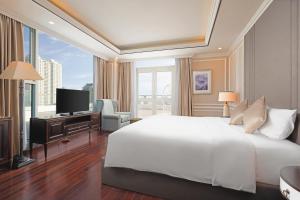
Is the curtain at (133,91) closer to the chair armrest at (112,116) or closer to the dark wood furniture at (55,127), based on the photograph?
the chair armrest at (112,116)

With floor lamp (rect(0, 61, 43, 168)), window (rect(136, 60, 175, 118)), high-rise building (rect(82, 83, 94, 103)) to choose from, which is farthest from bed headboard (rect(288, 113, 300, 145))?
high-rise building (rect(82, 83, 94, 103))

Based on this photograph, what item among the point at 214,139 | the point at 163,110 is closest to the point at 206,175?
the point at 214,139

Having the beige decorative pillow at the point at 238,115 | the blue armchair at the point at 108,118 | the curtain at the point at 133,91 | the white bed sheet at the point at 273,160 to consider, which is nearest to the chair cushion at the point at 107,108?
the blue armchair at the point at 108,118

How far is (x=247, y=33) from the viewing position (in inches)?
125

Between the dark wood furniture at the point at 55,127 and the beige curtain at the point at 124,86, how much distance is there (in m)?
2.20

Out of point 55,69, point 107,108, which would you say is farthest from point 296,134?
point 55,69

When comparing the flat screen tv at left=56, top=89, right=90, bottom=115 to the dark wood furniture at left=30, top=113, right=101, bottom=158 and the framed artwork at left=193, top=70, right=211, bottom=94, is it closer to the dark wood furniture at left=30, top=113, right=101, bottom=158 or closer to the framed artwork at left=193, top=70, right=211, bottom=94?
the dark wood furniture at left=30, top=113, right=101, bottom=158

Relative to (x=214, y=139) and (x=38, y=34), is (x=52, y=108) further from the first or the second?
(x=214, y=139)

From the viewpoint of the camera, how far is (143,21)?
3.53m

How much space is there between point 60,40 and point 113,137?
3.14 metres

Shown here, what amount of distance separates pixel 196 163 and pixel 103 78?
4.67 metres

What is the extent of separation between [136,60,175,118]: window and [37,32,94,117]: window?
2129mm

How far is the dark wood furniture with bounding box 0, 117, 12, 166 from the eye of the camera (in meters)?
2.30

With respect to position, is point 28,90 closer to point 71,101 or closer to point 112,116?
point 71,101
